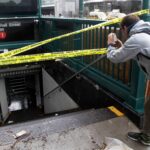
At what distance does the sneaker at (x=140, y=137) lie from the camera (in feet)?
8.66

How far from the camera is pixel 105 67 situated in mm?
3715

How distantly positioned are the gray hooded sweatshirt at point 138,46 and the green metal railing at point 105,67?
51cm

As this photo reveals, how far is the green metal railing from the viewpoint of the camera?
9.73ft

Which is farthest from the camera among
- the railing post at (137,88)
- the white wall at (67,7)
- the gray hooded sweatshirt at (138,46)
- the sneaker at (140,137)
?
the white wall at (67,7)

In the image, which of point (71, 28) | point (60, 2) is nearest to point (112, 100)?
point (71, 28)

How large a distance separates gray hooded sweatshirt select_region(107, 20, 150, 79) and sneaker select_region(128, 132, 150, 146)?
30.0 inches

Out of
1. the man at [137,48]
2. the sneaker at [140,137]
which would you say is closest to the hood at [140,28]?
the man at [137,48]

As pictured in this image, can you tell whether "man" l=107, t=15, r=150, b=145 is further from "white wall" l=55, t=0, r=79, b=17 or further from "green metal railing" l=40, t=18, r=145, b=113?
"white wall" l=55, t=0, r=79, b=17

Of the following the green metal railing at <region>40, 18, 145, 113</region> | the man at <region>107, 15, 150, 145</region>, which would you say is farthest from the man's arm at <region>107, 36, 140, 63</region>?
the green metal railing at <region>40, 18, 145, 113</region>

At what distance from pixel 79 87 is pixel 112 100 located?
1.13 meters

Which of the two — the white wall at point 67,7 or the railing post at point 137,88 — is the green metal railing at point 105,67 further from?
the white wall at point 67,7

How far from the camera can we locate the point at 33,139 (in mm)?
2742

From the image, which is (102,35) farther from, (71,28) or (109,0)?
(109,0)

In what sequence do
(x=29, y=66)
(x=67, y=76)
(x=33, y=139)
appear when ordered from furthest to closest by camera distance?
(x=29, y=66) → (x=67, y=76) → (x=33, y=139)
